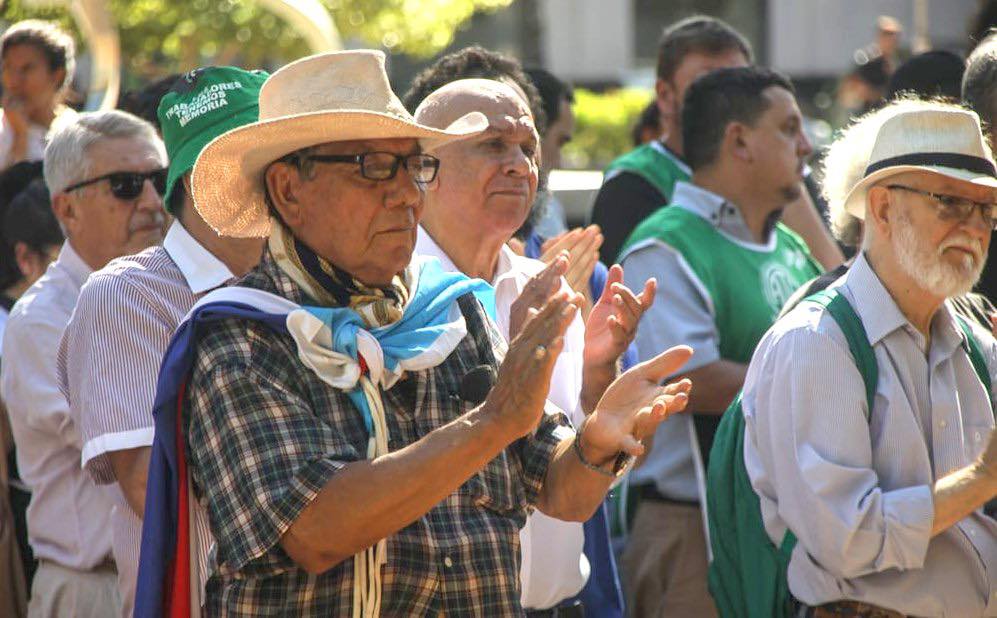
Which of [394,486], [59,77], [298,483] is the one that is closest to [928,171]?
Answer: [394,486]

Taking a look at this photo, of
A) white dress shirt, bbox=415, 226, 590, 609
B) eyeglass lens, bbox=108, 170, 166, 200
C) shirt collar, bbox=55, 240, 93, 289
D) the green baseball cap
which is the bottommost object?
white dress shirt, bbox=415, 226, 590, 609

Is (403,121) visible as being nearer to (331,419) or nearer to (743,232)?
(331,419)

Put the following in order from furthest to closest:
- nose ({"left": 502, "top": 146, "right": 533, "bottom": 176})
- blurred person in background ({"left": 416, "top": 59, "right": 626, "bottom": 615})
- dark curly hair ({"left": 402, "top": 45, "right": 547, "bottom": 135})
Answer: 1. dark curly hair ({"left": 402, "top": 45, "right": 547, "bottom": 135})
2. nose ({"left": 502, "top": 146, "right": 533, "bottom": 176})
3. blurred person in background ({"left": 416, "top": 59, "right": 626, "bottom": 615})

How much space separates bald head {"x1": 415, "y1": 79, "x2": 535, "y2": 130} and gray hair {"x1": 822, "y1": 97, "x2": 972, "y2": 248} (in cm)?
95

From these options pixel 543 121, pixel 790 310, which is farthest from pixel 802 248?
pixel 790 310

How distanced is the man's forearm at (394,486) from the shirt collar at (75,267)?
2057 mm

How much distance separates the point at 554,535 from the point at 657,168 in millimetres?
2963

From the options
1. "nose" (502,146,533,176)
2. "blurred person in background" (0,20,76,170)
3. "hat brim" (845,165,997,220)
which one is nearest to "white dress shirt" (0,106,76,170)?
"blurred person in background" (0,20,76,170)

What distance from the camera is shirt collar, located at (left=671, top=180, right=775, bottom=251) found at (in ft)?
18.7

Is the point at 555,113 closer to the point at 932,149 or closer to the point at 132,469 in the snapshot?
the point at 932,149

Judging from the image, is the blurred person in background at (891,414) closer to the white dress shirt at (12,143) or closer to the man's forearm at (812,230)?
the man's forearm at (812,230)

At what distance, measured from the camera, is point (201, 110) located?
4086 millimetres

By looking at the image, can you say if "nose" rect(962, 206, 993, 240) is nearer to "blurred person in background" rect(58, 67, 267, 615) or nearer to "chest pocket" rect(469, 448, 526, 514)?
"chest pocket" rect(469, 448, 526, 514)

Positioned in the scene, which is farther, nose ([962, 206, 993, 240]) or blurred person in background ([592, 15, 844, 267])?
blurred person in background ([592, 15, 844, 267])
